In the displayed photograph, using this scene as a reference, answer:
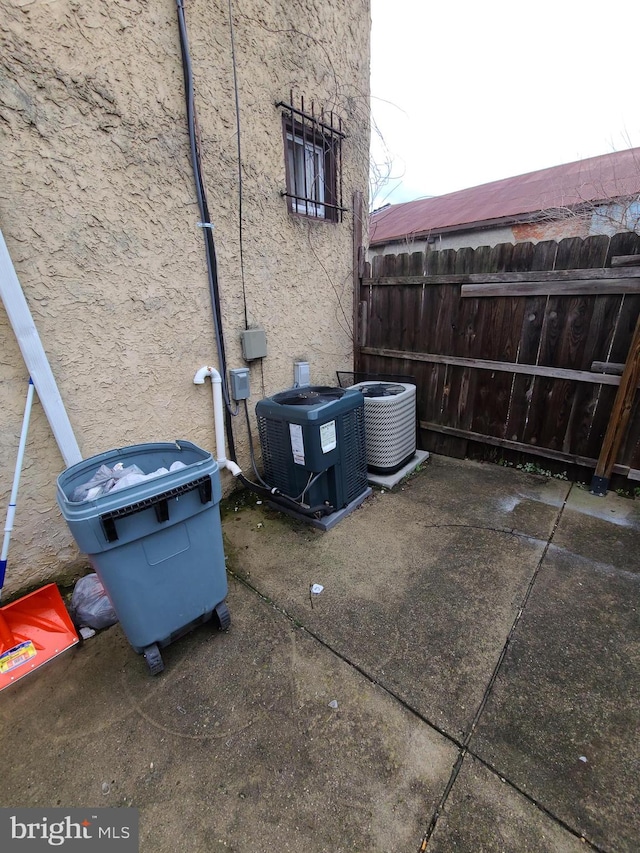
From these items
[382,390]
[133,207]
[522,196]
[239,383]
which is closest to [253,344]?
[239,383]

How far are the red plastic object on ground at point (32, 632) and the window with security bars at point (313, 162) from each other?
3.40 m

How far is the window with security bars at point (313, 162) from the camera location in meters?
3.08

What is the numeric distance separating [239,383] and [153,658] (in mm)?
1933

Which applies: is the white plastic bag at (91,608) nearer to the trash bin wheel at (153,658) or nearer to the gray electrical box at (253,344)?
the trash bin wheel at (153,658)

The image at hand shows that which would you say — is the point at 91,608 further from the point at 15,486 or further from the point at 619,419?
the point at 619,419

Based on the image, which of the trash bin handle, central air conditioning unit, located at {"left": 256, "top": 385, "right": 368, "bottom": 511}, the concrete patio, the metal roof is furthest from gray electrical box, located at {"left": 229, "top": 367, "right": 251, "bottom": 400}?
the metal roof

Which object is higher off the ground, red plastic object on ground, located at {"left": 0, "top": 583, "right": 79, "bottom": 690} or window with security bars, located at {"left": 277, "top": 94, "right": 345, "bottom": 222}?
window with security bars, located at {"left": 277, "top": 94, "right": 345, "bottom": 222}

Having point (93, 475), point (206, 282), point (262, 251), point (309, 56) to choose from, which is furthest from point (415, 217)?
point (93, 475)

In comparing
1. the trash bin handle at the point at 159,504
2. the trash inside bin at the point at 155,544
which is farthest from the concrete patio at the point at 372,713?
the trash bin handle at the point at 159,504

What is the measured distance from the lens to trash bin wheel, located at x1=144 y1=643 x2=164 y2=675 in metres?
1.69

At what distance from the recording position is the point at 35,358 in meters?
1.93

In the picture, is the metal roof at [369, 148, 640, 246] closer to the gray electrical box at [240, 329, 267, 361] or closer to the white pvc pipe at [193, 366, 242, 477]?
the gray electrical box at [240, 329, 267, 361]

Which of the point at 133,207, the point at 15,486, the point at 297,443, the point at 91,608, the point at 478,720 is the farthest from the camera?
the point at 297,443

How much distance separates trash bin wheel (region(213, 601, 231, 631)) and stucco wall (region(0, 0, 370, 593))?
1.11 meters
